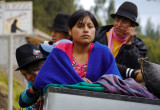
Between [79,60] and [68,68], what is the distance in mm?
334

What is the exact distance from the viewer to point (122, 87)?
122 inches

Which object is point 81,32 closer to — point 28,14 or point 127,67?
point 127,67

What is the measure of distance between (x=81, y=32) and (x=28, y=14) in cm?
961

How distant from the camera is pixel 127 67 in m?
4.72

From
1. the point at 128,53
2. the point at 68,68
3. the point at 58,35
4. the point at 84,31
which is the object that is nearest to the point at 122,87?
the point at 68,68

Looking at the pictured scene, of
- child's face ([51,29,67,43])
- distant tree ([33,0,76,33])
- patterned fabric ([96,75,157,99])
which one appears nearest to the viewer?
patterned fabric ([96,75,157,99])

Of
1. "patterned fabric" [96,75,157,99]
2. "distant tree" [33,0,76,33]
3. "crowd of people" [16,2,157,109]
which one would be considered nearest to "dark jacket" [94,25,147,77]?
"crowd of people" [16,2,157,109]

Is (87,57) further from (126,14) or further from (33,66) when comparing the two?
(126,14)

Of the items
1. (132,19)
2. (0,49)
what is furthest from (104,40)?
(0,49)

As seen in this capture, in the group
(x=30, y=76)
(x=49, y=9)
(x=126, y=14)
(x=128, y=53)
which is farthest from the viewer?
(x=49, y=9)

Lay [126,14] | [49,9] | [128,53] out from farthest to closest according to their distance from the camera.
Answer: [49,9] < [126,14] < [128,53]

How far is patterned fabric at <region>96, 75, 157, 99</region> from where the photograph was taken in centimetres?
304

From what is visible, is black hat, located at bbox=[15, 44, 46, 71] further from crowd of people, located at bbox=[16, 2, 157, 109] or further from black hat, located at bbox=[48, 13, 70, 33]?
black hat, located at bbox=[48, 13, 70, 33]

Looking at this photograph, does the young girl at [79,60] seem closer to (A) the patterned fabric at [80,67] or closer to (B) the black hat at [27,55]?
(A) the patterned fabric at [80,67]
